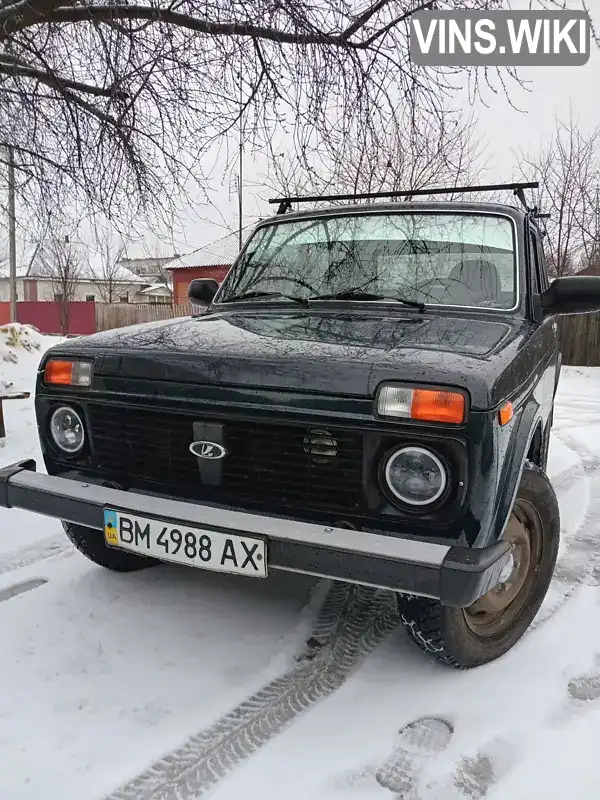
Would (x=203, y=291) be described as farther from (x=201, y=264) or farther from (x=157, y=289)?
(x=157, y=289)

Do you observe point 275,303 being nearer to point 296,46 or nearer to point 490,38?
point 296,46

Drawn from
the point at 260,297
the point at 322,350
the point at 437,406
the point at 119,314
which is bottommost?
the point at 119,314

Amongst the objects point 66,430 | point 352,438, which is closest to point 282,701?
point 352,438

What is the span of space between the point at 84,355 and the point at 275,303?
3.39ft

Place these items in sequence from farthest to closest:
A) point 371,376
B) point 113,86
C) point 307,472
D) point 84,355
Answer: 1. point 113,86
2. point 84,355
3. point 307,472
4. point 371,376

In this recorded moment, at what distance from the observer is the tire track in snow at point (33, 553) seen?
3.46 metres

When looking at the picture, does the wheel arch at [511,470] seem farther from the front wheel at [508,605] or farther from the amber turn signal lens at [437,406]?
the amber turn signal lens at [437,406]

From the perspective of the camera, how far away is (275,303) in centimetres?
327

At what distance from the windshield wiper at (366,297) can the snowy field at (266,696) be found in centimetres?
146

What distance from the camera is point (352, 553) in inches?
81.7

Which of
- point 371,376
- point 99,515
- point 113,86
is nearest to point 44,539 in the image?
point 99,515

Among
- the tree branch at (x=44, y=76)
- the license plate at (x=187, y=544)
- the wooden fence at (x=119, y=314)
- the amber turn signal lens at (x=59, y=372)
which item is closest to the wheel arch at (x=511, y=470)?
the license plate at (x=187, y=544)

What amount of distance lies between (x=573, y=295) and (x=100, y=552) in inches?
105

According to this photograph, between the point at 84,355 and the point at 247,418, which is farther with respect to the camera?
the point at 84,355
